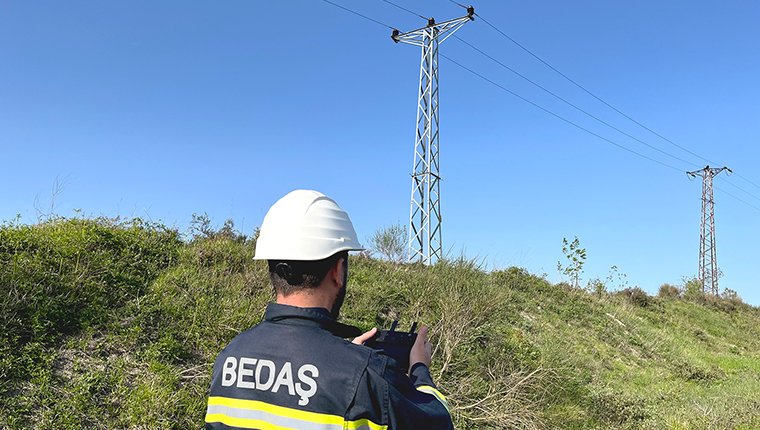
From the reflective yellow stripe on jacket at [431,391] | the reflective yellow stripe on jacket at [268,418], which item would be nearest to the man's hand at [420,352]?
the reflective yellow stripe on jacket at [431,391]

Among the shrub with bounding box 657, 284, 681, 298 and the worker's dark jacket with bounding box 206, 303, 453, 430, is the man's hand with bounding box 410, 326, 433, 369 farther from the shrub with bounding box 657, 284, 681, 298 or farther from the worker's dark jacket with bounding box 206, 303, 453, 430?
the shrub with bounding box 657, 284, 681, 298

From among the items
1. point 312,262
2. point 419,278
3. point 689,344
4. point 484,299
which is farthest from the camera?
point 689,344

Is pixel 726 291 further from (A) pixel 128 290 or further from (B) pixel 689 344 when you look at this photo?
(A) pixel 128 290

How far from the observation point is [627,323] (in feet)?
55.0

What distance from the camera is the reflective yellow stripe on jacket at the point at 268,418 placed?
1.70 meters

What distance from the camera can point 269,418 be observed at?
179 centimetres

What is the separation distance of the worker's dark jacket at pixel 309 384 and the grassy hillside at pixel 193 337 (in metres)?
3.77

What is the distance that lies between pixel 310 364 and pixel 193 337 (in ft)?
16.7

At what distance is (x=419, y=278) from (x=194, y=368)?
486 centimetres

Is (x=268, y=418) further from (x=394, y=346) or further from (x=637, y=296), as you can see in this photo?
(x=637, y=296)

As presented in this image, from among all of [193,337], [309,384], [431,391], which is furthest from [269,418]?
[193,337]

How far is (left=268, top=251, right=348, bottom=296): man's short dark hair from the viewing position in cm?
195

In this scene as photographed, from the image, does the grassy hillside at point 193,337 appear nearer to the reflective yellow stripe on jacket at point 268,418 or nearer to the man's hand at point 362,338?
the reflective yellow stripe on jacket at point 268,418

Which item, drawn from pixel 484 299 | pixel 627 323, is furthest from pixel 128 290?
pixel 627 323
